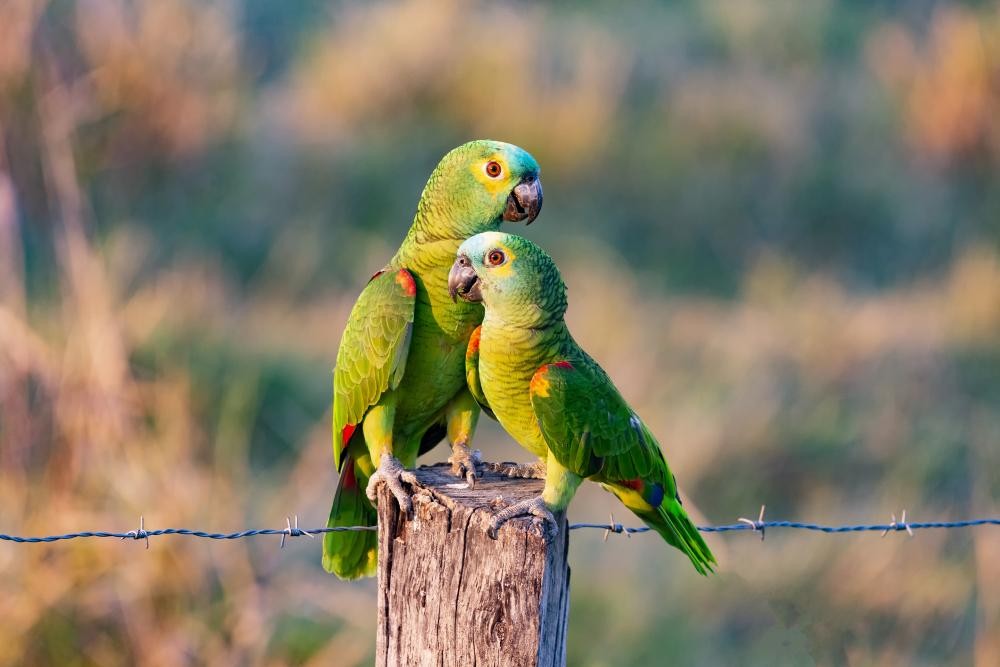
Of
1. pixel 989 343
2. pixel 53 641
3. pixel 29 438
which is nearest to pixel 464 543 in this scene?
pixel 53 641

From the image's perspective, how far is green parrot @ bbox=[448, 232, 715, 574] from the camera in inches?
120

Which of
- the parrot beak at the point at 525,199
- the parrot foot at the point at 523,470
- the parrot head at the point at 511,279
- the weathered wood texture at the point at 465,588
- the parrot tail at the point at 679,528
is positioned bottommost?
the weathered wood texture at the point at 465,588

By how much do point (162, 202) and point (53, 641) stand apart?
17.6 feet

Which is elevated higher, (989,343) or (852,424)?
(989,343)

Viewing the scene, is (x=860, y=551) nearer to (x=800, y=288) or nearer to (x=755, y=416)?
(x=755, y=416)

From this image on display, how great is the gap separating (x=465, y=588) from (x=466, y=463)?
0.63m

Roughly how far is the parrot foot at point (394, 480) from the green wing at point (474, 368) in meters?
0.30

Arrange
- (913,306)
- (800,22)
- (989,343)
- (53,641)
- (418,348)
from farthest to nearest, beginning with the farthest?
(800,22), (913,306), (989,343), (53,641), (418,348)

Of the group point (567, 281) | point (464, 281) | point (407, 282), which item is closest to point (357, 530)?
point (407, 282)

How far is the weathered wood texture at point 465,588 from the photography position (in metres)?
2.67

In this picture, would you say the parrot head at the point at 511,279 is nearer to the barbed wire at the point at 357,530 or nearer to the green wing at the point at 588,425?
the green wing at the point at 588,425

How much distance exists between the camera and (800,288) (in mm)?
9328

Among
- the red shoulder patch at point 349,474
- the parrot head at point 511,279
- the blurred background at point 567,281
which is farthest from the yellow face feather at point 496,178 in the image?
the blurred background at point 567,281

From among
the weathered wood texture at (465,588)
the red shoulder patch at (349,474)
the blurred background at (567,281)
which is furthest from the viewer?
the blurred background at (567,281)
